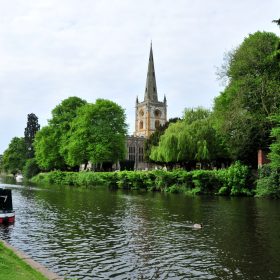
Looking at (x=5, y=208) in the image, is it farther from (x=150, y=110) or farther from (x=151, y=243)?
(x=150, y=110)

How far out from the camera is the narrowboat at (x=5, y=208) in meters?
22.6

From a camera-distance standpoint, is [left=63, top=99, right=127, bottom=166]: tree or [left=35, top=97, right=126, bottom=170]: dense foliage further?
[left=35, top=97, right=126, bottom=170]: dense foliage

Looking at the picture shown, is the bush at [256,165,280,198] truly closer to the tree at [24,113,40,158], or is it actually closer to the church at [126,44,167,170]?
the tree at [24,113,40,158]

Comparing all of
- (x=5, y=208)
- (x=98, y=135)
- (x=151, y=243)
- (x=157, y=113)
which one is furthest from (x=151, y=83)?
(x=151, y=243)

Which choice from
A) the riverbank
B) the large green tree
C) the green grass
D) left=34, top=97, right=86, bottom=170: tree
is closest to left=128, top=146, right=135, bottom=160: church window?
left=34, top=97, right=86, bottom=170: tree

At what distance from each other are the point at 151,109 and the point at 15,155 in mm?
59861

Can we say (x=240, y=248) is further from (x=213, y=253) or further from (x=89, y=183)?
(x=89, y=183)

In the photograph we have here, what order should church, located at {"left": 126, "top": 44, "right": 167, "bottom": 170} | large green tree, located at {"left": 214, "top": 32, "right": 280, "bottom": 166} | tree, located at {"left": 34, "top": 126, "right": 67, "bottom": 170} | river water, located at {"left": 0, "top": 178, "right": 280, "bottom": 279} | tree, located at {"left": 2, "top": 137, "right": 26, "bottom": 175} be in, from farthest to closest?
church, located at {"left": 126, "top": 44, "right": 167, "bottom": 170} → tree, located at {"left": 2, "top": 137, "right": 26, "bottom": 175} → tree, located at {"left": 34, "top": 126, "right": 67, "bottom": 170} → large green tree, located at {"left": 214, "top": 32, "right": 280, "bottom": 166} → river water, located at {"left": 0, "top": 178, "right": 280, "bottom": 279}

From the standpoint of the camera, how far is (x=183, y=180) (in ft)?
174

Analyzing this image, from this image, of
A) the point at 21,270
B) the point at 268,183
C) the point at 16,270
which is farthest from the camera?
the point at 268,183

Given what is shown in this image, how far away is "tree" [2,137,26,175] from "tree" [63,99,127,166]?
191ft

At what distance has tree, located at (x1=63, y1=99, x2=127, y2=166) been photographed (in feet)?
235

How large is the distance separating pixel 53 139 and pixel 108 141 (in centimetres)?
1533

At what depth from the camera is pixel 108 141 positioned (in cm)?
7256
